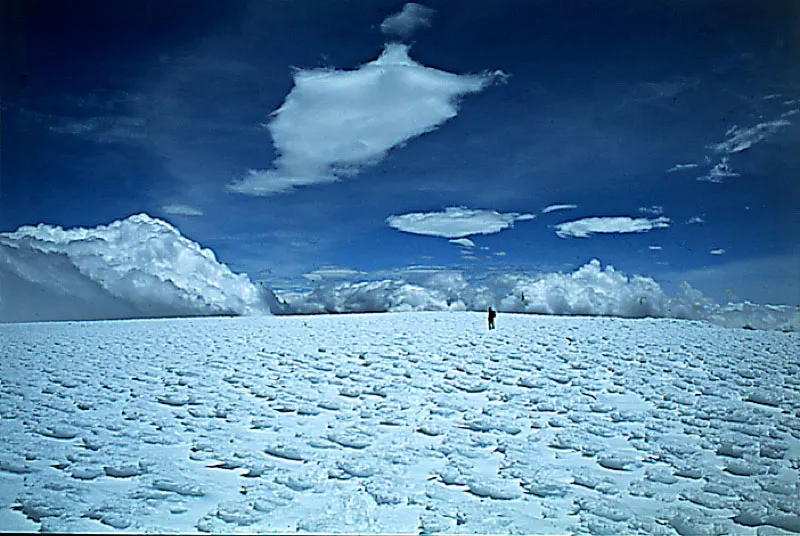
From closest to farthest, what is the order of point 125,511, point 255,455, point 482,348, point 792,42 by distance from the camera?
point 125,511, point 255,455, point 792,42, point 482,348

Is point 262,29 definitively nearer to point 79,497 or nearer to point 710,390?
point 79,497

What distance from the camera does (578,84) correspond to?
2676 mm

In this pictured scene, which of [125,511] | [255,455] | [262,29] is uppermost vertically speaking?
[262,29]

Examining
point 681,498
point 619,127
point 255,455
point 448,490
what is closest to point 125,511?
point 255,455

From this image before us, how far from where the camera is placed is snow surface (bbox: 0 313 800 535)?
1.67 meters

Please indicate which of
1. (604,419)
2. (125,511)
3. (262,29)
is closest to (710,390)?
(604,419)

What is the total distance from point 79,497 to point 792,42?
3665mm

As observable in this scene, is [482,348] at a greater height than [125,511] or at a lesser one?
greater

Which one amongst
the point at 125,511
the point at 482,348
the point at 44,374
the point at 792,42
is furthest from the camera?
the point at 482,348

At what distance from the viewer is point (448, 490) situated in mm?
1769

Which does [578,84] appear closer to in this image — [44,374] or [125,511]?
[125,511]

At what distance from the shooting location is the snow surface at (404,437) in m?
1.67

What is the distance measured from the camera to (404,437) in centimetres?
213

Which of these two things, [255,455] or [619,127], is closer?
[255,455]
